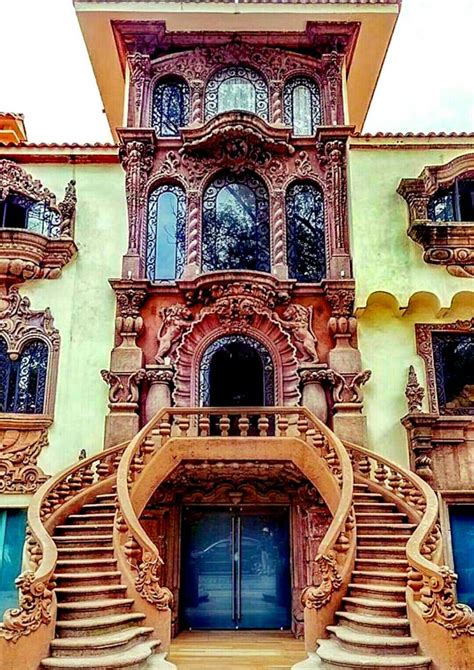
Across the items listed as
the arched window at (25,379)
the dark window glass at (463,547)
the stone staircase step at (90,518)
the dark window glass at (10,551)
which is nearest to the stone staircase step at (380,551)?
the dark window glass at (463,547)

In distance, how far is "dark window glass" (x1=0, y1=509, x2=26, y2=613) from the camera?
1058cm

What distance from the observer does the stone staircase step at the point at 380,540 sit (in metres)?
9.12

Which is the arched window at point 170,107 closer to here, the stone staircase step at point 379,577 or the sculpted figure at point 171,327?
the sculpted figure at point 171,327

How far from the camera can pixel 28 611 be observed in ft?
22.7

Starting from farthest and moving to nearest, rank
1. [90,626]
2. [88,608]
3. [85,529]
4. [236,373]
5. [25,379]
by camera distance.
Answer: [236,373], [25,379], [85,529], [88,608], [90,626]

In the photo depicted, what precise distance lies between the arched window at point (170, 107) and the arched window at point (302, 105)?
2226 mm

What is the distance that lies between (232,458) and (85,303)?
4466 mm

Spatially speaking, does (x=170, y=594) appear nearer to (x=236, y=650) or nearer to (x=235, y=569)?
(x=236, y=650)

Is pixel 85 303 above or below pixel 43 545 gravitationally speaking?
above

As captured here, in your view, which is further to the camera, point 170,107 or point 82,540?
point 170,107

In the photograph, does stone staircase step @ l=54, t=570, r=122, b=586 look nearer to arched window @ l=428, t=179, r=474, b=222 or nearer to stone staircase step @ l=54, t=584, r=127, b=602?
stone staircase step @ l=54, t=584, r=127, b=602

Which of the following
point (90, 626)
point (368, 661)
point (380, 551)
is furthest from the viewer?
point (380, 551)

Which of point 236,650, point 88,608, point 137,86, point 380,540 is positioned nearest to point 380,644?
point 380,540

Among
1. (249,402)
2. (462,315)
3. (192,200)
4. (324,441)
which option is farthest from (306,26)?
(324,441)
